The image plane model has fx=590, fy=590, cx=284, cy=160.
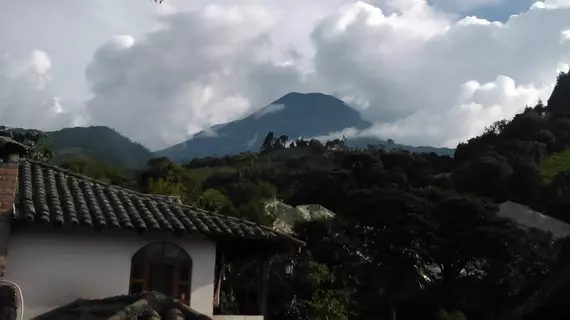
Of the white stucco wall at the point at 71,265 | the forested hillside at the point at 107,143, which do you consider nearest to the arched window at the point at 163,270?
the white stucco wall at the point at 71,265

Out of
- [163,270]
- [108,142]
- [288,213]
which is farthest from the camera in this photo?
[108,142]

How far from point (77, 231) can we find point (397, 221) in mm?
27954

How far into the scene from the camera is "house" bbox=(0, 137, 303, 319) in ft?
33.0

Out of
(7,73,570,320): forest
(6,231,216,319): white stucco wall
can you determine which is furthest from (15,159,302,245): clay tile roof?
(7,73,570,320): forest

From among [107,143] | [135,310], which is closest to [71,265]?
[135,310]

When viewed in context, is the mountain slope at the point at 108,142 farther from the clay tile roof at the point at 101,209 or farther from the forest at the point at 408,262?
the clay tile roof at the point at 101,209

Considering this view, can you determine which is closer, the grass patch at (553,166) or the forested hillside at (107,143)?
the grass patch at (553,166)

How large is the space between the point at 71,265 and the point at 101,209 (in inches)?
45.7

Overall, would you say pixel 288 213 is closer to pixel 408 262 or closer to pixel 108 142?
pixel 408 262

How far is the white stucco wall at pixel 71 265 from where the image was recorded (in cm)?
1011

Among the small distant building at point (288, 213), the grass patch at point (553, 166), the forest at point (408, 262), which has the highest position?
the grass patch at point (553, 166)

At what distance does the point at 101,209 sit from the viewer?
11055 mm

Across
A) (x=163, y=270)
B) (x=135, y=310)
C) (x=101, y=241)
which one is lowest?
(x=135, y=310)

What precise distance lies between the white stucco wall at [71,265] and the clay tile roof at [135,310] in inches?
21.2
